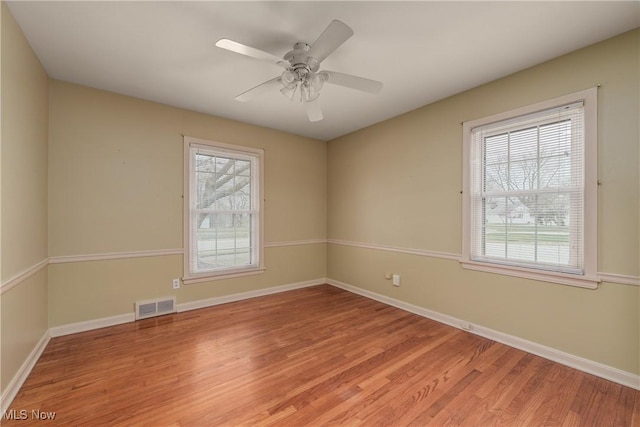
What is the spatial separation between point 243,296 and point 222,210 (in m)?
1.25

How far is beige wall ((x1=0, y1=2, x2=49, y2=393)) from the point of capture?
1.72 meters

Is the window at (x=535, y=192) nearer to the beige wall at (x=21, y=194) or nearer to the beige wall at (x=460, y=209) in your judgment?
the beige wall at (x=460, y=209)

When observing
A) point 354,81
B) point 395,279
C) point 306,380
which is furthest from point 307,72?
point 395,279

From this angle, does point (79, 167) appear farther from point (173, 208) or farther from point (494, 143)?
point (494, 143)

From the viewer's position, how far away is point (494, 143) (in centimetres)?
275

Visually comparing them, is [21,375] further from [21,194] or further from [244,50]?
[244,50]

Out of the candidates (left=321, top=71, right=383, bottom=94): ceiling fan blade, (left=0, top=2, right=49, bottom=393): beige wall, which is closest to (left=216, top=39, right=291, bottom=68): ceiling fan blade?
(left=321, top=71, right=383, bottom=94): ceiling fan blade

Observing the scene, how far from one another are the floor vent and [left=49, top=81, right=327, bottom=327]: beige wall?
3.0 inches

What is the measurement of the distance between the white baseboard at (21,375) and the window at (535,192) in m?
3.73

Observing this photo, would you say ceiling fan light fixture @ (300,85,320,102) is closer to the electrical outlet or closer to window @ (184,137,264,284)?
window @ (184,137,264,284)

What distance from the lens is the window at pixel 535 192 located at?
2156 mm

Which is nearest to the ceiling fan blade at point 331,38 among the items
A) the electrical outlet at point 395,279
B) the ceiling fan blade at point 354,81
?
the ceiling fan blade at point 354,81

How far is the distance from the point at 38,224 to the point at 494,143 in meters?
4.25

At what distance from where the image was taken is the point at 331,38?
1711 mm
